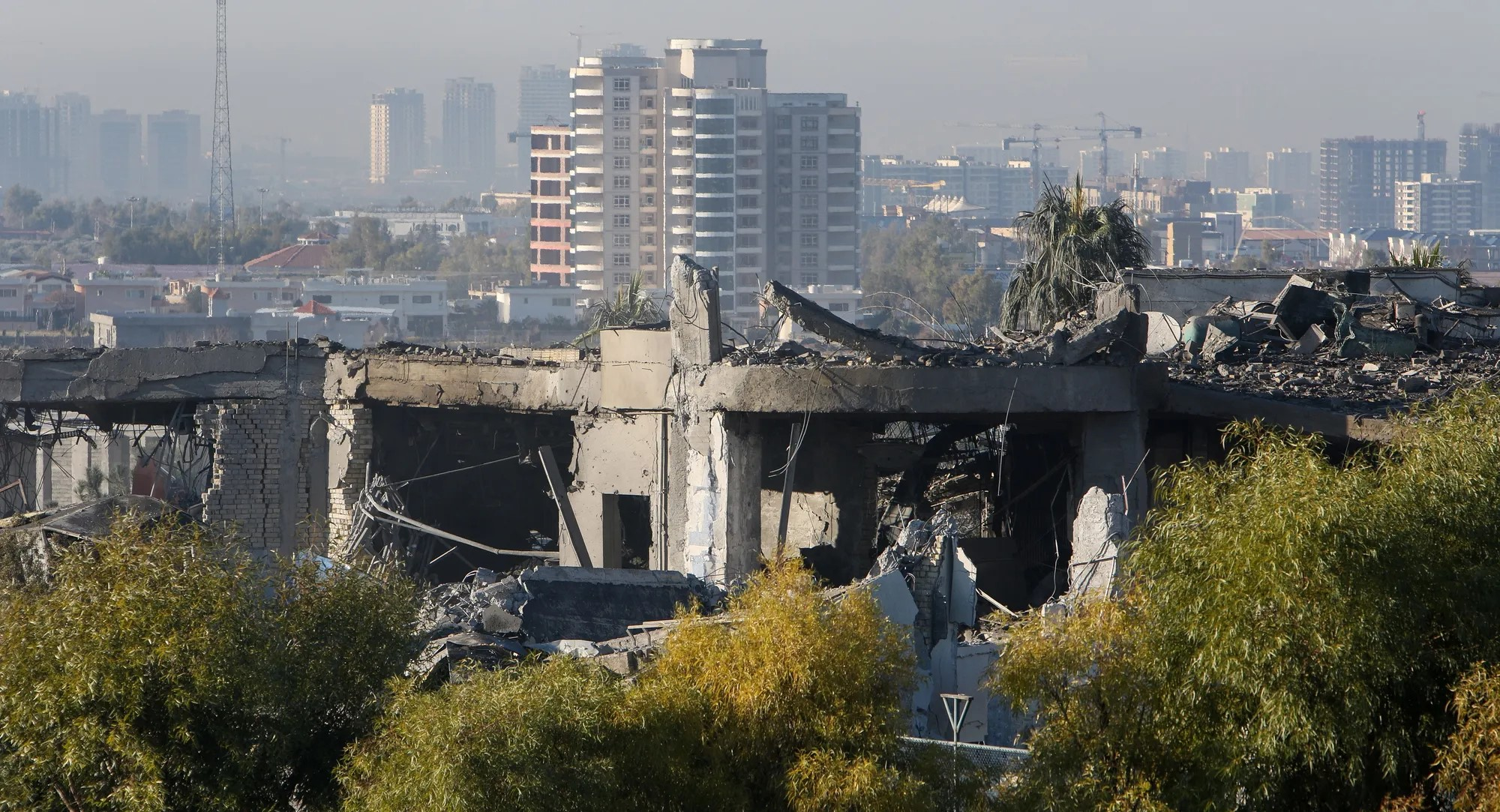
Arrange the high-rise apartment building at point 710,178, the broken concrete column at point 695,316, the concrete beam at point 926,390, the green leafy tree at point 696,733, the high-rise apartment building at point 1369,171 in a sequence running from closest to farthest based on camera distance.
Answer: the green leafy tree at point 696,733 → the concrete beam at point 926,390 → the broken concrete column at point 695,316 → the high-rise apartment building at point 710,178 → the high-rise apartment building at point 1369,171

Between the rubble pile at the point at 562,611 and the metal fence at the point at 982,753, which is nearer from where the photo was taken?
the metal fence at the point at 982,753

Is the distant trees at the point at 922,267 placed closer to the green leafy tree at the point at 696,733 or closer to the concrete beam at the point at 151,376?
the concrete beam at the point at 151,376

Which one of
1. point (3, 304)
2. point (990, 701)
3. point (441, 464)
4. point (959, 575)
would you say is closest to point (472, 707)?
point (990, 701)

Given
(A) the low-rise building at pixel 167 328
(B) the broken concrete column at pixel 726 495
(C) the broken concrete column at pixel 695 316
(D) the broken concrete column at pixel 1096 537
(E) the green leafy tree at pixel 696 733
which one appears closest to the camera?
(E) the green leafy tree at pixel 696 733

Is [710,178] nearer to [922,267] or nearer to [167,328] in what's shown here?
[922,267]

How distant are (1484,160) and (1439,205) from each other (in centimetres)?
2681

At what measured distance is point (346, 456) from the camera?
19.5 m

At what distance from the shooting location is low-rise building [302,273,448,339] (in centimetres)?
8469

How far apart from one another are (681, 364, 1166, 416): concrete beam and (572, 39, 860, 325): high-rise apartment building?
251ft

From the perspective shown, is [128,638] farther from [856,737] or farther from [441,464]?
[441,464]

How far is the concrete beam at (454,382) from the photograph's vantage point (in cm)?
1830

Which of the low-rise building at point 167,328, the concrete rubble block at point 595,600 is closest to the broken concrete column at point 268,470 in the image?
the concrete rubble block at point 595,600

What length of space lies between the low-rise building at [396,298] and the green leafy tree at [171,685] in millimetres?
74186

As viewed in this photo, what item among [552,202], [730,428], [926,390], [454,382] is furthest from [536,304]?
[926,390]
